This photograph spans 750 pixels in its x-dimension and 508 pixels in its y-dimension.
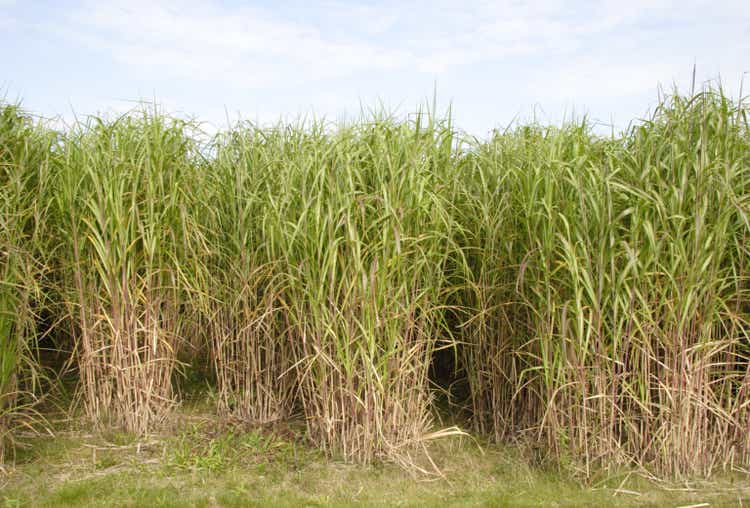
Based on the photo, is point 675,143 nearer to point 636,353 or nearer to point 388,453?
point 636,353

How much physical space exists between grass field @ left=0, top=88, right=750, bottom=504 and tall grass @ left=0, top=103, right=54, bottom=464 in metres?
0.02

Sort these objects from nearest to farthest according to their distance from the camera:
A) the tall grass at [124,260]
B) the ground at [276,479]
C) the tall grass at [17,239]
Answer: the ground at [276,479], the tall grass at [17,239], the tall grass at [124,260]

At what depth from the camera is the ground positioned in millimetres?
3545

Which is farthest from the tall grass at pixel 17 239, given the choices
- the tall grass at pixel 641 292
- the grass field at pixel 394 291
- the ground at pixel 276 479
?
the tall grass at pixel 641 292

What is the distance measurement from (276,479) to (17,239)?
6.91 feet

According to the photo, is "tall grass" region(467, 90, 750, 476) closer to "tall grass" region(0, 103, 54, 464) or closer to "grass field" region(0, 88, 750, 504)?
"grass field" region(0, 88, 750, 504)

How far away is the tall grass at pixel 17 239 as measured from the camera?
3.70 metres

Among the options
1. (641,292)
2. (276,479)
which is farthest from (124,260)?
(641,292)

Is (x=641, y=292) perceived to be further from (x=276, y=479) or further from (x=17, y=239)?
(x=17, y=239)

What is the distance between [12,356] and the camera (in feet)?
12.4

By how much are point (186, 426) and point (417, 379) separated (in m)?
1.70

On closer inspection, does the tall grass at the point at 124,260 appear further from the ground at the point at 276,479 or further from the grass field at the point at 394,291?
the ground at the point at 276,479

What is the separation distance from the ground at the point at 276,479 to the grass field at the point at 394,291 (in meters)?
0.03

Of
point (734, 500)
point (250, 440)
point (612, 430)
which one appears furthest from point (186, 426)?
point (734, 500)
